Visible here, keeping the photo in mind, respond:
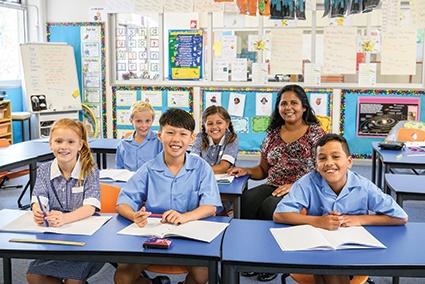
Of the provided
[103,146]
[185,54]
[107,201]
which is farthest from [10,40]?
[107,201]

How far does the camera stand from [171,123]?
247 centimetres

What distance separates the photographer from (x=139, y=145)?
3.87m

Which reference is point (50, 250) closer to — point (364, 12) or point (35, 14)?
point (364, 12)

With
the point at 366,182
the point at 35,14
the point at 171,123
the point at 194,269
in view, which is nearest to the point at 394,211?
the point at 366,182

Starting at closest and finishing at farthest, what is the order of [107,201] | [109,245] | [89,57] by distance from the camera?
[109,245], [107,201], [89,57]

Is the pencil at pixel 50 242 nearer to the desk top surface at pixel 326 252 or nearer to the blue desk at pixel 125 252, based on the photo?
the blue desk at pixel 125 252

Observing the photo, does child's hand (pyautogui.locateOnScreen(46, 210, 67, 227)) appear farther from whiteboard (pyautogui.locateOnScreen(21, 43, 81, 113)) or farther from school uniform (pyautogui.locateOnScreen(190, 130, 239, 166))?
whiteboard (pyautogui.locateOnScreen(21, 43, 81, 113))

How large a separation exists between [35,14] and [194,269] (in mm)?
6562

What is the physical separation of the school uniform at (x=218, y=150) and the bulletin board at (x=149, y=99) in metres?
3.59

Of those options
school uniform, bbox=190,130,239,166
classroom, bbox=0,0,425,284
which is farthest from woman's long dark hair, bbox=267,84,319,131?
classroom, bbox=0,0,425,284

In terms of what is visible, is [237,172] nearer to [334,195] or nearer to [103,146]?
[334,195]

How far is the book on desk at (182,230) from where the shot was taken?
1.93 metres

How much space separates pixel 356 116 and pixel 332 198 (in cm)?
489

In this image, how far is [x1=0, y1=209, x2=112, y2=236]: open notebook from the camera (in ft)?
6.62
